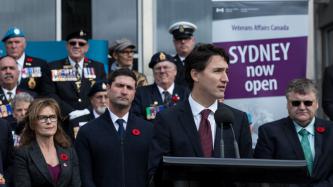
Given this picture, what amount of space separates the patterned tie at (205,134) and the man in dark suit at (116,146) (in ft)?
5.99

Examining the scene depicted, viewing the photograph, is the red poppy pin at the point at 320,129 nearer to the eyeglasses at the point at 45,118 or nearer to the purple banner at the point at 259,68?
the purple banner at the point at 259,68

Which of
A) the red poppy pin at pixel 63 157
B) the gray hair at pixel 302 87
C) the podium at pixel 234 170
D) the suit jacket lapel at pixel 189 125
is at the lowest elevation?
the red poppy pin at pixel 63 157

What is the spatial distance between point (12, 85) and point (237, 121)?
4.02 meters

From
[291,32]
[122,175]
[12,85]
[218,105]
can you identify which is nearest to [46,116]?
[122,175]

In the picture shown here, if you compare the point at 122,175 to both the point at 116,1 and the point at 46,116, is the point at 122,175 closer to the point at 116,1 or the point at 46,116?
the point at 46,116

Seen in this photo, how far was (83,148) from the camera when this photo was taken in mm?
7461

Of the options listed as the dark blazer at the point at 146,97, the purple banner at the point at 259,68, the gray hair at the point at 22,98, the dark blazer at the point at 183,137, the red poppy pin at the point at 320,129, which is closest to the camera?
the dark blazer at the point at 183,137

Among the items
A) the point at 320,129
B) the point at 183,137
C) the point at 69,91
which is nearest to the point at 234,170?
the point at 183,137

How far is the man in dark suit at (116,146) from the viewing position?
739 cm

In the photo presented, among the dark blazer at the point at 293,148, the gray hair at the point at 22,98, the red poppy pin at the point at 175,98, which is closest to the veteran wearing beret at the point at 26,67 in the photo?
the gray hair at the point at 22,98

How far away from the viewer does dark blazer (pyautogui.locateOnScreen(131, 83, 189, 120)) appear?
898cm

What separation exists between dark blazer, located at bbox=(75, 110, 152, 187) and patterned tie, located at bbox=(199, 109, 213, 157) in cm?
182

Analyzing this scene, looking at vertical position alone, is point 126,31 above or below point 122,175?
above

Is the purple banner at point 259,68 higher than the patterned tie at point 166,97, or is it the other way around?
the purple banner at point 259,68
